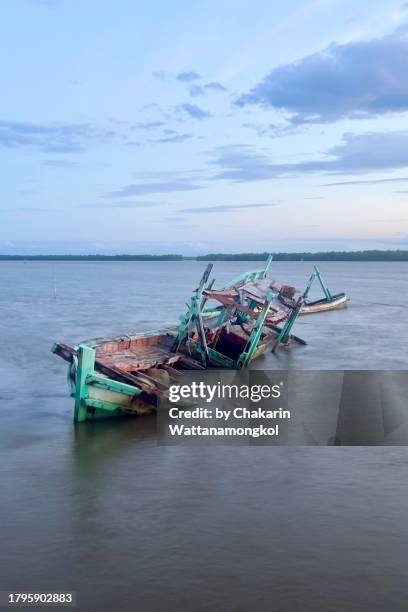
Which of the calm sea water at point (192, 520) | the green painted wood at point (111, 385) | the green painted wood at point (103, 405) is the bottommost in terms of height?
the calm sea water at point (192, 520)

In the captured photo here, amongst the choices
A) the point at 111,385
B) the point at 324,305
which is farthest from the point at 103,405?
the point at 324,305

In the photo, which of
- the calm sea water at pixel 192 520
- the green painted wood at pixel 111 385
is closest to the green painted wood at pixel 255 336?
the calm sea water at pixel 192 520

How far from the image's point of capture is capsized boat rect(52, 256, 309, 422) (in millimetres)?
20925

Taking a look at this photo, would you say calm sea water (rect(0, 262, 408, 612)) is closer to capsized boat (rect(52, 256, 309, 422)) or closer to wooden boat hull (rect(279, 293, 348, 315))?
capsized boat (rect(52, 256, 309, 422))

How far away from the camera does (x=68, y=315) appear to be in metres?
59.1

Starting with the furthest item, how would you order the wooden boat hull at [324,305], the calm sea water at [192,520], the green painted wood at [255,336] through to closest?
the wooden boat hull at [324,305] → the green painted wood at [255,336] → the calm sea water at [192,520]

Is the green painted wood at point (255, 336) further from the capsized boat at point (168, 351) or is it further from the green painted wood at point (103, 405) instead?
the green painted wood at point (103, 405)

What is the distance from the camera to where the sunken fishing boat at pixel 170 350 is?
2095 centimetres

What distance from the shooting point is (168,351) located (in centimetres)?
2745

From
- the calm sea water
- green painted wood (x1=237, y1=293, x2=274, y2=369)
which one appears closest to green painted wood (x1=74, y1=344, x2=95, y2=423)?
the calm sea water

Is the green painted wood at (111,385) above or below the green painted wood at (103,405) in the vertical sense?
above

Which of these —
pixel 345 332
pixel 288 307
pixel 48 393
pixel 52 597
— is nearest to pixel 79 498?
pixel 52 597

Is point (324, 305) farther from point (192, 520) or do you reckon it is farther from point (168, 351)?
point (192, 520)

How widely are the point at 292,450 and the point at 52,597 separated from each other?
9.47 meters
